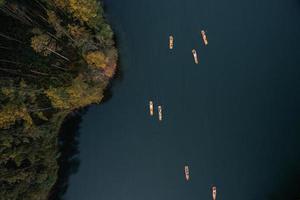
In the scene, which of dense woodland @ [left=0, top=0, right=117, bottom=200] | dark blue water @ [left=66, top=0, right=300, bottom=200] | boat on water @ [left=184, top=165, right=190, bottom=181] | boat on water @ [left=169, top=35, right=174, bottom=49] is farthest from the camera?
boat on water @ [left=169, top=35, right=174, bottom=49]

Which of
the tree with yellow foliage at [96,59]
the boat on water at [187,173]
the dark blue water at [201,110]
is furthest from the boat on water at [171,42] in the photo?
the boat on water at [187,173]

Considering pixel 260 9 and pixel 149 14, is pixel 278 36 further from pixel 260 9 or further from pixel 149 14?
pixel 149 14

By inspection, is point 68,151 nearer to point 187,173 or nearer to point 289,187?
point 187,173

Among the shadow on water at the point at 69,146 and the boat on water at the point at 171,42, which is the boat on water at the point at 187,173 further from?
the boat on water at the point at 171,42

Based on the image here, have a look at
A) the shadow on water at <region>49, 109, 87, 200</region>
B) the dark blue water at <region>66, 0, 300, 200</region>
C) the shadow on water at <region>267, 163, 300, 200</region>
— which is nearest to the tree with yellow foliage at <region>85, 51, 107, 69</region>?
the dark blue water at <region>66, 0, 300, 200</region>

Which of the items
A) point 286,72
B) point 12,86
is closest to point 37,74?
point 12,86

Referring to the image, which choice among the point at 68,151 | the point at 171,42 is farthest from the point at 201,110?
the point at 68,151

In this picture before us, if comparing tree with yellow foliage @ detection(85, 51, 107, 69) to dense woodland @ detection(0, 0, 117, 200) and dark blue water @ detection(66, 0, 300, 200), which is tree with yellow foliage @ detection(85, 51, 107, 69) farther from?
dark blue water @ detection(66, 0, 300, 200)
